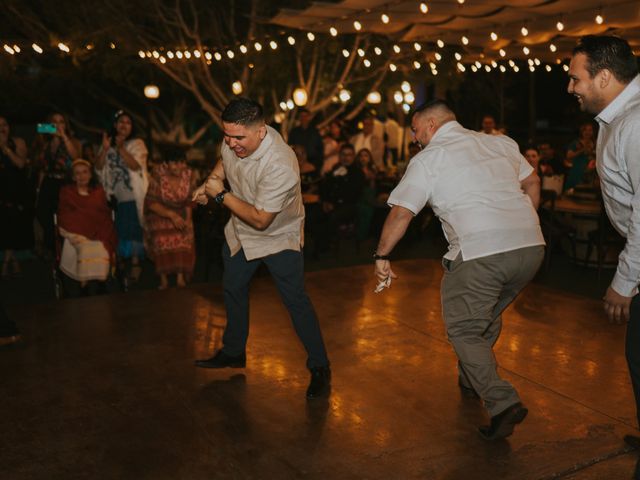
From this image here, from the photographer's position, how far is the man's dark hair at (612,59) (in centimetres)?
302

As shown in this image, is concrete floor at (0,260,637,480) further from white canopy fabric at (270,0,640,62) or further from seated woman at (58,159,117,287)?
white canopy fabric at (270,0,640,62)

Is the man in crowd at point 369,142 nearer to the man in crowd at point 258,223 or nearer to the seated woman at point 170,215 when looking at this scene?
the seated woman at point 170,215

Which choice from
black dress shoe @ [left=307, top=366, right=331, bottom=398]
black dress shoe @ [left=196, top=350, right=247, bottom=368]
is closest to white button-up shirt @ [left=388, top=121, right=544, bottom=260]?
black dress shoe @ [left=307, top=366, right=331, bottom=398]

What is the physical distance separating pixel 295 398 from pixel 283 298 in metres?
0.57

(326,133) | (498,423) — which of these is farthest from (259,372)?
(326,133)

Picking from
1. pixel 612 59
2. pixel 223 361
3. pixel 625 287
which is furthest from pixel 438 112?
pixel 223 361

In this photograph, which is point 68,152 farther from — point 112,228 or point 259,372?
point 259,372

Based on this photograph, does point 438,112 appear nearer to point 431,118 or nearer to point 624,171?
point 431,118

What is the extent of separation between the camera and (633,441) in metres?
3.70

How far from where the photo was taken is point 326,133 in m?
15.3

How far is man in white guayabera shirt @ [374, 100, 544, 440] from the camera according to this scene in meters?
3.60

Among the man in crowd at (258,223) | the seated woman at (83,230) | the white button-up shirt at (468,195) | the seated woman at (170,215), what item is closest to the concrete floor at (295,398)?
the man in crowd at (258,223)

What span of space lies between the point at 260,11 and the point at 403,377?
1048 cm

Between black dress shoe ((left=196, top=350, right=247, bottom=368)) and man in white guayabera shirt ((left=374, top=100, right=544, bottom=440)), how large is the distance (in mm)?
1352
